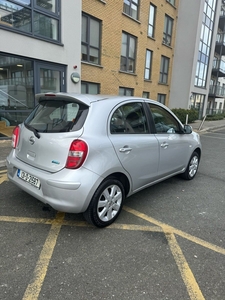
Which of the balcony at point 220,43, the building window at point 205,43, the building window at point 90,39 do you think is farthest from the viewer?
the balcony at point 220,43

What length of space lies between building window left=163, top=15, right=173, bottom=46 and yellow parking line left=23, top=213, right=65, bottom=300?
1776 cm

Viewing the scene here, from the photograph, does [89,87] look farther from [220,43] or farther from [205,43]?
[220,43]

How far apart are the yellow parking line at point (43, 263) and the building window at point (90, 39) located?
9.79 m

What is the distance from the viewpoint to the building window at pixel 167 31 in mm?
16844

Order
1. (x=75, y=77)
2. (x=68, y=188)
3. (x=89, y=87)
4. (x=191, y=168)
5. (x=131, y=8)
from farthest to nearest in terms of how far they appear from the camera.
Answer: (x=131, y=8) → (x=89, y=87) → (x=75, y=77) → (x=191, y=168) → (x=68, y=188)

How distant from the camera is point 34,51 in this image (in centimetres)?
732

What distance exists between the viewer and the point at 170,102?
62.3ft

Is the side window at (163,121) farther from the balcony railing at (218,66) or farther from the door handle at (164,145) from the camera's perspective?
the balcony railing at (218,66)

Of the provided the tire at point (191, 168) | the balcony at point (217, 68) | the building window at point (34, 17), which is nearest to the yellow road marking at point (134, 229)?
the tire at point (191, 168)

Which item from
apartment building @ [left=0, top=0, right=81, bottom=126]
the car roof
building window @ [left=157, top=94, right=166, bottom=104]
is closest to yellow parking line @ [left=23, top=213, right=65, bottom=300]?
the car roof

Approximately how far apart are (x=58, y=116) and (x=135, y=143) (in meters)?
1.09

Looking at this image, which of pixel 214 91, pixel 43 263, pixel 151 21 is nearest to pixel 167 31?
pixel 151 21

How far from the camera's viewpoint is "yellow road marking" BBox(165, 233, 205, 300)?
1.93m

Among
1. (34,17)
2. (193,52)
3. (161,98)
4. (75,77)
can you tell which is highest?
(193,52)
